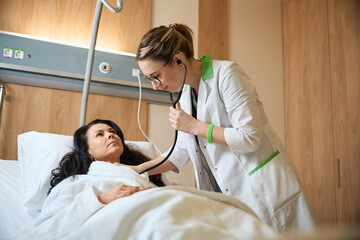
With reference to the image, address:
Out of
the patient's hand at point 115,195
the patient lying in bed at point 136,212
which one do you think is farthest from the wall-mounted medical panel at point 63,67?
the patient's hand at point 115,195

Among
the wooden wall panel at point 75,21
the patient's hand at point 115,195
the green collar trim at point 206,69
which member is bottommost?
the patient's hand at point 115,195

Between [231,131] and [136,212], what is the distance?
0.66 metres

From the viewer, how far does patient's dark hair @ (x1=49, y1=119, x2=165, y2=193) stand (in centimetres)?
149

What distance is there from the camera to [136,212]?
758 millimetres

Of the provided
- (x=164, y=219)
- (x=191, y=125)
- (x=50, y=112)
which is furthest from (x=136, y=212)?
(x=50, y=112)

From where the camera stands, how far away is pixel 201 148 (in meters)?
1.44

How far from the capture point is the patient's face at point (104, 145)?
158cm

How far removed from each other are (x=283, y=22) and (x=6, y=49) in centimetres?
246

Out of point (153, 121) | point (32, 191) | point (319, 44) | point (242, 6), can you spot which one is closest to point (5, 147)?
point (32, 191)

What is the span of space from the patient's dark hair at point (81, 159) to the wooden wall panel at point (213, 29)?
3.70 ft

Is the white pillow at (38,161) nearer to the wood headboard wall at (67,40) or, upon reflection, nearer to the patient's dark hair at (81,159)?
the patient's dark hair at (81,159)

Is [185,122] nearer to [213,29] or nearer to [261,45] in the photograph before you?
[213,29]

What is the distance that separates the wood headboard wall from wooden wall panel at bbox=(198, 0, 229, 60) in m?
0.48

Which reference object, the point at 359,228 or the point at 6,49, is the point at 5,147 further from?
the point at 359,228
